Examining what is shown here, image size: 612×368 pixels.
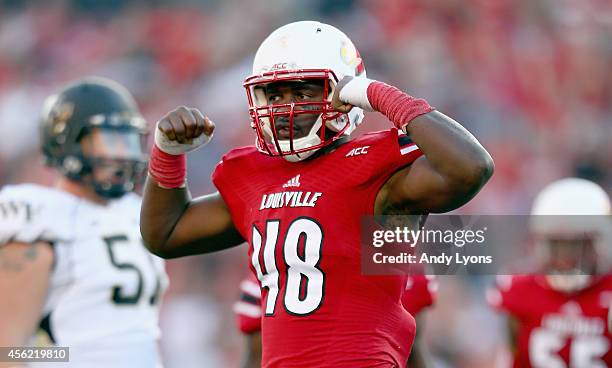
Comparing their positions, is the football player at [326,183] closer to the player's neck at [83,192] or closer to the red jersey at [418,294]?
the player's neck at [83,192]

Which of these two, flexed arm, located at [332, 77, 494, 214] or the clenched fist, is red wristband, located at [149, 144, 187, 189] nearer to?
the clenched fist

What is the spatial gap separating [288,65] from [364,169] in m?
0.37

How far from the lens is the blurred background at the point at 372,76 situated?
7141 millimetres

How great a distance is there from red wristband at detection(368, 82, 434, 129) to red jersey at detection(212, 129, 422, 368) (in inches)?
4.2

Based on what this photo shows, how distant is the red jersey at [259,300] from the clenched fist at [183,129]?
1300 mm

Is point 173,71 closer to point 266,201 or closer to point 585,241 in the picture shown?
point 585,241

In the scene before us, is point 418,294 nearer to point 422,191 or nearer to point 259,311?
point 259,311

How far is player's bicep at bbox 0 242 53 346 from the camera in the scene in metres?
3.77

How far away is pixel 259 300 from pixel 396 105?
172cm

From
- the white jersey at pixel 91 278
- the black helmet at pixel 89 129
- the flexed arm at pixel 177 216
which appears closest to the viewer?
the flexed arm at pixel 177 216

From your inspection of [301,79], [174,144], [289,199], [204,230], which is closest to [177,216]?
[204,230]

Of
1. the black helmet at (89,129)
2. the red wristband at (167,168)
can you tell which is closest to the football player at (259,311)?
the black helmet at (89,129)

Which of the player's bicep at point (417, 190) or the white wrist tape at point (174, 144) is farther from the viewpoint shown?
the white wrist tape at point (174, 144)

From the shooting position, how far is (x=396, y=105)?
2771 mm
